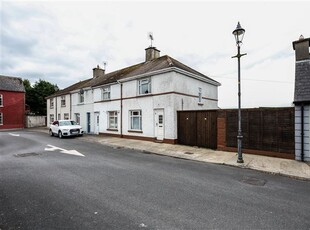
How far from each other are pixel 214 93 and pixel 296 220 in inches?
673

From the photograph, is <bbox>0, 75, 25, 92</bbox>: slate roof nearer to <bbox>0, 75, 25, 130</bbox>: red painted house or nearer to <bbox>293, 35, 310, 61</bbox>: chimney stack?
<bbox>0, 75, 25, 130</bbox>: red painted house

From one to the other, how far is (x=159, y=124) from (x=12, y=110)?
32.4 meters

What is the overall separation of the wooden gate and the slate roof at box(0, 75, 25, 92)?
34.9m

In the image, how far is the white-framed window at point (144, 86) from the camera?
15672 mm

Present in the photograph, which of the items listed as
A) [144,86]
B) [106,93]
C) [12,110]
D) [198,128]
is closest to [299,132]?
[198,128]

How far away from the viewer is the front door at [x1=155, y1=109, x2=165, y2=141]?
→ 14498 millimetres

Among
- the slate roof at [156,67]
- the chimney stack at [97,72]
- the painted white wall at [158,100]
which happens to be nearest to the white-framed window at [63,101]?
the chimney stack at [97,72]

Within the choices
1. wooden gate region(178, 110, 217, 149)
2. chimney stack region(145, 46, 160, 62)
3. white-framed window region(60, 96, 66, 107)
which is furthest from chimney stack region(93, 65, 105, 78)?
wooden gate region(178, 110, 217, 149)

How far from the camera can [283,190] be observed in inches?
220

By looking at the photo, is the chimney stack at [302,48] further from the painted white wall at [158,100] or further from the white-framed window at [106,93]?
the white-framed window at [106,93]

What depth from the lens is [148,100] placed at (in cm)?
1548

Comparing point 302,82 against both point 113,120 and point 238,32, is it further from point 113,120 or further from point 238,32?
point 113,120

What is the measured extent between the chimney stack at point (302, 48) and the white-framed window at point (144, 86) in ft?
32.1

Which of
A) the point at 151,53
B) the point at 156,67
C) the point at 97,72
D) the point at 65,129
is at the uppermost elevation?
the point at 151,53
